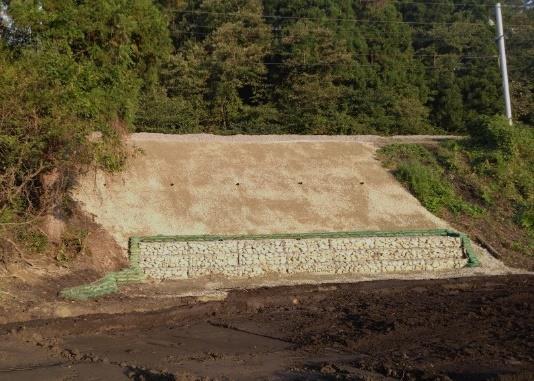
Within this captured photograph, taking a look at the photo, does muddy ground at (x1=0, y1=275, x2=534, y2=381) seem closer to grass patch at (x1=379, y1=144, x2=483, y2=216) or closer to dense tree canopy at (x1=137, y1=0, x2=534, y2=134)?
grass patch at (x1=379, y1=144, x2=483, y2=216)

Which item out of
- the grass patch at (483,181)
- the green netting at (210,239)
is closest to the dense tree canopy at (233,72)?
the grass patch at (483,181)

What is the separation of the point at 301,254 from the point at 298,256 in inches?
5.0

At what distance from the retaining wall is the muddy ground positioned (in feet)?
13.1

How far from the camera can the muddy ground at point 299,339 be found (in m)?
8.99

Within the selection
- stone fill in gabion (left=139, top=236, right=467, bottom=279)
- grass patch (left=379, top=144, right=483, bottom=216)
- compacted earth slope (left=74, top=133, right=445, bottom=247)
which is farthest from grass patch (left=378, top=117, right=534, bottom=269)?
stone fill in gabion (left=139, top=236, right=467, bottom=279)

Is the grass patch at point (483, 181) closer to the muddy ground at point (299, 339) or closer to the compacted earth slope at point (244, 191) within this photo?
the compacted earth slope at point (244, 191)

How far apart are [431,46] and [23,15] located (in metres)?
41.8

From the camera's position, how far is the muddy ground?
8.99 m

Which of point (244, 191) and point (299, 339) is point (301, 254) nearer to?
point (244, 191)

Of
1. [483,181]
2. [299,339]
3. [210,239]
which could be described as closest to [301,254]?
[210,239]

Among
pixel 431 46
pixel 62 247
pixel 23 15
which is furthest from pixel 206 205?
pixel 431 46

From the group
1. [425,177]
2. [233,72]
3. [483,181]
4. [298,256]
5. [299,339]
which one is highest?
[233,72]

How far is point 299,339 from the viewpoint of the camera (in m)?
11.8

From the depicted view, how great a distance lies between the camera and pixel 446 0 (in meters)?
65.2
